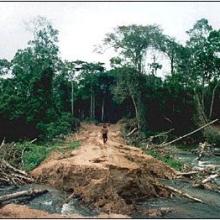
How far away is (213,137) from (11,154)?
20553 mm

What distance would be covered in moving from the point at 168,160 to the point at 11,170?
8.25 metres

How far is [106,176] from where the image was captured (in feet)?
47.1

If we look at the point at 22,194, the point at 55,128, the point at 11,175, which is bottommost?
the point at 22,194

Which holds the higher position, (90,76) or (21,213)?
(90,76)

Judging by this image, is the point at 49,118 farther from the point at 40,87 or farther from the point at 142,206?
the point at 142,206

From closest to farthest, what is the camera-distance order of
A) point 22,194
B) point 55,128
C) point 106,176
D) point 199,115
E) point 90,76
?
point 22,194 → point 106,176 → point 55,128 → point 199,115 → point 90,76

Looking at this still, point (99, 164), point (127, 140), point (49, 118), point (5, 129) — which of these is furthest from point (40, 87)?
point (99, 164)

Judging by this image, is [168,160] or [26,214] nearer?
[26,214]

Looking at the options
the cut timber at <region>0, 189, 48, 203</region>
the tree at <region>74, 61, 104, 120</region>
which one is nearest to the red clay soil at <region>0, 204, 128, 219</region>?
the cut timber at <region>0, 189, 48, 203</region>

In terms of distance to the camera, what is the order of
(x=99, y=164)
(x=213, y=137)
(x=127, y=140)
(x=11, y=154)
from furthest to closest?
(x=213, y=137) < (x=127, y=140) < (x=11, y=154) < (x=99, y=164)

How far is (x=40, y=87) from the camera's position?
33.5 meters

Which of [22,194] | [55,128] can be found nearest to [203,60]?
[55,128]

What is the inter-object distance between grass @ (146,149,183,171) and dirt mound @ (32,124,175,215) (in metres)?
3.03

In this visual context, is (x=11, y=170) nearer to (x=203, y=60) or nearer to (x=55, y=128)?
(x=55, y=128)
